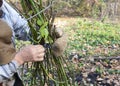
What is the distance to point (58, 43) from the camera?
209 centimetres

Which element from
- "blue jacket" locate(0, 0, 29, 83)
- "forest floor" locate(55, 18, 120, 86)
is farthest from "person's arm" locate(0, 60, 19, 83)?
"forest floor" locate(55, 18, 120, 86)

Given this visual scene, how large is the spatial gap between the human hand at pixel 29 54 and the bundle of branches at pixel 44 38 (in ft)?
0.33

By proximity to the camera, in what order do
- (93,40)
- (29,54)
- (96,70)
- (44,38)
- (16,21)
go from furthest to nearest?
(93,40), (96,70), (16,21), (44,38), (29,54)

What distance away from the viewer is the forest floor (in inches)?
185

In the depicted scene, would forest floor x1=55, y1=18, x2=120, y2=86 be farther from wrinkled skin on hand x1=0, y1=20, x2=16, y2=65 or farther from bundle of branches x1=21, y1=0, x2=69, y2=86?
wrinkled skin on hand x1=0, y1=20, x2=16, y2=65

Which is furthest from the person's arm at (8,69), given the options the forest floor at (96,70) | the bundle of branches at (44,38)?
the forest floor at (96,70)

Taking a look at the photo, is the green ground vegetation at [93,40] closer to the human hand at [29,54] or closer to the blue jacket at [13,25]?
the blue jacket at [13,25]

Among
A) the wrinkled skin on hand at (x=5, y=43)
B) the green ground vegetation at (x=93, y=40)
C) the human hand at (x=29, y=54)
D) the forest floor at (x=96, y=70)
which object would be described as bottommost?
the green ground vegetation at (x=93, y=40)

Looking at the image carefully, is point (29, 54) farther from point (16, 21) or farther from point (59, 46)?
point (16, 21)

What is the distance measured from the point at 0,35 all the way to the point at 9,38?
80mm

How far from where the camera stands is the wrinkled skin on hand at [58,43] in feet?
6.88

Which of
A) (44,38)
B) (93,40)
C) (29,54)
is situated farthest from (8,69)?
(93,40)

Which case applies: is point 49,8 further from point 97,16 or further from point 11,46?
point 97,16

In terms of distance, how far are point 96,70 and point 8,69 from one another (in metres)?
3.30
